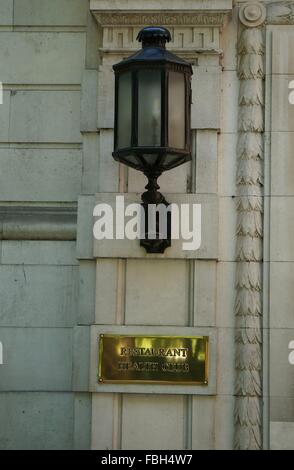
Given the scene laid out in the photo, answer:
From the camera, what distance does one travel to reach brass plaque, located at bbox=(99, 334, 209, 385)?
284 inches

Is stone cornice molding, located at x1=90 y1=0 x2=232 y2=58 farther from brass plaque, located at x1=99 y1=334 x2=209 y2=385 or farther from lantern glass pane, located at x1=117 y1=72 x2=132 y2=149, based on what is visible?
brass plaque, located at x1=99 y1=334 x2=209 y2=385

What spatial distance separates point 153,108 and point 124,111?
0.79ft

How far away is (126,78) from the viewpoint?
6797 millimetres

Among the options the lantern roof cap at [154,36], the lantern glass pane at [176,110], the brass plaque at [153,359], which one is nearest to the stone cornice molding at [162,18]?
the lantern roof cap at [154,36]

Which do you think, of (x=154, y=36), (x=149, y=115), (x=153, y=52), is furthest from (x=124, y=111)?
(x=154, y=36)

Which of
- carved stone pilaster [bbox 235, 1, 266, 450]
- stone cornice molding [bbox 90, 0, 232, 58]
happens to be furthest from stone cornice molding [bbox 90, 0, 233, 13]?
carved stone pilaster [bbox 235, 1, 266, 450]

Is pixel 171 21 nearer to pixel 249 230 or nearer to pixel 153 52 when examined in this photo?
pixel 153 52

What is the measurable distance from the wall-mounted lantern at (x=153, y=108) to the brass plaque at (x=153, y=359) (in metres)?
1.40

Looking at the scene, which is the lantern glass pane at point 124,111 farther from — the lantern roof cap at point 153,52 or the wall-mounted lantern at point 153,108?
the lantern roof cap at point 153,52

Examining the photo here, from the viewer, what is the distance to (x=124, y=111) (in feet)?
22.3

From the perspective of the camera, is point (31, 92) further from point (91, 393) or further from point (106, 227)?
point (91, 393)

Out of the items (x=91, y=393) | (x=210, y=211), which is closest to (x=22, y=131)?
(x=210, y=211)

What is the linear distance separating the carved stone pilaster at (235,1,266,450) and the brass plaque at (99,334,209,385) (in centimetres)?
34

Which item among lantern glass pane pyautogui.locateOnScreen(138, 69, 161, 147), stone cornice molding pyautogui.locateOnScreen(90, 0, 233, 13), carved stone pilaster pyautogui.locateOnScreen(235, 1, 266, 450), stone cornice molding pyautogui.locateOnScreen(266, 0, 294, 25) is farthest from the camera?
stone cornice molding pyautogui.locateOnScreen(266, 0, 294, 25)
